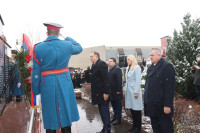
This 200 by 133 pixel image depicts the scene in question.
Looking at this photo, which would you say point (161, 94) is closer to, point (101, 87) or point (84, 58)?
point (101, 87)

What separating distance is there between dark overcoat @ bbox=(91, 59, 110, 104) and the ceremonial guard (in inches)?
63.5

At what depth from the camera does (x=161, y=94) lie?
117 inches

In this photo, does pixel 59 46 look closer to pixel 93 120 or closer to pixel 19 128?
pixel 19 128

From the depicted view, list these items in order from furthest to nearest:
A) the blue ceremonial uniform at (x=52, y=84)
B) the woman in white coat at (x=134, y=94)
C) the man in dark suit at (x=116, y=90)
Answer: the man in dark suit at (x=116, y=90)
the woman in white coat at (x=134, y=94)
the blue ceremonial uniform at (x=52, y=84)

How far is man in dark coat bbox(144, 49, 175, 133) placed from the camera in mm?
2877

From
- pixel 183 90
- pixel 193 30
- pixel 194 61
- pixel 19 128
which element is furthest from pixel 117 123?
pixel 193 30

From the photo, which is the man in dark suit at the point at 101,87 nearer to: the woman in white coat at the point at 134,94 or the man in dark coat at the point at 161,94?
the woman in white coat at the point at 134,94

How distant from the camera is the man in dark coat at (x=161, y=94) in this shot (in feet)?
9.44

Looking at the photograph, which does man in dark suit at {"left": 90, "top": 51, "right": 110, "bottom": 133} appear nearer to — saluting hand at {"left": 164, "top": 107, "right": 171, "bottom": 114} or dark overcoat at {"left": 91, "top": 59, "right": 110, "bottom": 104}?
dark overcoat at {"left": 91, "top": 59, "right": 110, "bottom": 104}

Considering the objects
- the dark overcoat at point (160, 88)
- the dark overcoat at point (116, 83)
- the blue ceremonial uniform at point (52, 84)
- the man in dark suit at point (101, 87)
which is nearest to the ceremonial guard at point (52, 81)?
the blue ceremonial uniform at point (52, 84)

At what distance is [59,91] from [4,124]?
266cm

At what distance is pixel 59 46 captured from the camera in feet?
8.31

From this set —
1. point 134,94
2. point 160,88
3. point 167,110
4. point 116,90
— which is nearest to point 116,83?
point 116,90

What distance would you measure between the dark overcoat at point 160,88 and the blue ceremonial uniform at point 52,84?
145 centimetres
